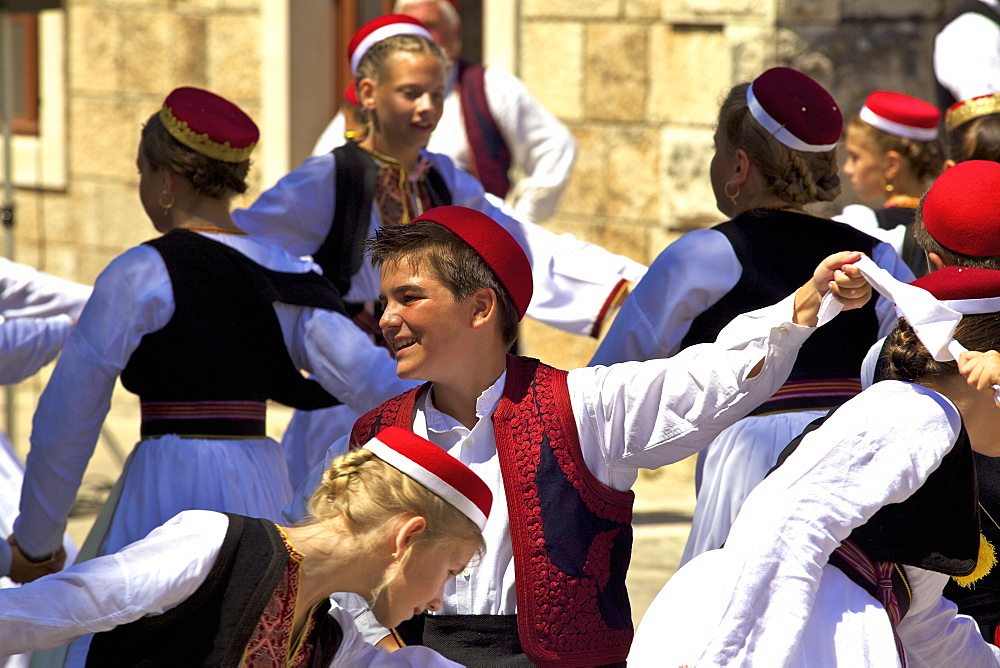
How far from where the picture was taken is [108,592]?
195cm

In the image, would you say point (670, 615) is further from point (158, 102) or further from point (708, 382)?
point (158, 102)

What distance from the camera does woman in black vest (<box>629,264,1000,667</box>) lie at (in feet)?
6.43

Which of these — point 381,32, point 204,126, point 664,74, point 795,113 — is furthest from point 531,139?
point 795,113

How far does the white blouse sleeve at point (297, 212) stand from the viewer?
→ 4027 millimetres

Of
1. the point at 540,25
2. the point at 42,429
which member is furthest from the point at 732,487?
the point at 540,25

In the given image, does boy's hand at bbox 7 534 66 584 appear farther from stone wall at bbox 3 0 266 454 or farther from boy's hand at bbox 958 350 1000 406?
stone wall at bbox 3 0 266 454

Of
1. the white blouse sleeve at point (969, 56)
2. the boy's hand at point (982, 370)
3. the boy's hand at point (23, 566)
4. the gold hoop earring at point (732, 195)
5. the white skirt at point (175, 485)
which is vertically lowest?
the boy's hand at point (23, 566)

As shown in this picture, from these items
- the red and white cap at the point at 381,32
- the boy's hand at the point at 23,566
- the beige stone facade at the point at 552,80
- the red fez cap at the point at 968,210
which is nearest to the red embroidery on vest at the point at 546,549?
the red fez cap at the point at 968,210

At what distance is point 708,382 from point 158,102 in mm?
6301

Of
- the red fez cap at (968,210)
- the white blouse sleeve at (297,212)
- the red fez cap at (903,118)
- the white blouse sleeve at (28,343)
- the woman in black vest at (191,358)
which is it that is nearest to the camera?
the red fez cap at (968,210)

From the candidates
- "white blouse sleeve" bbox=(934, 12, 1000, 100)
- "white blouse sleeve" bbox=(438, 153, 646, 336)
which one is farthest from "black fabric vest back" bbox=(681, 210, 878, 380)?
"white blouse sleeve" bbox=(934, 12, 1000, 100)

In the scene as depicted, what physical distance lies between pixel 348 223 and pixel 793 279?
152 centimetres

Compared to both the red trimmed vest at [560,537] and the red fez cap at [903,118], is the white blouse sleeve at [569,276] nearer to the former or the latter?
the red fez cap at [903,118]

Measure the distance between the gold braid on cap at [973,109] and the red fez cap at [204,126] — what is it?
6.66ft
